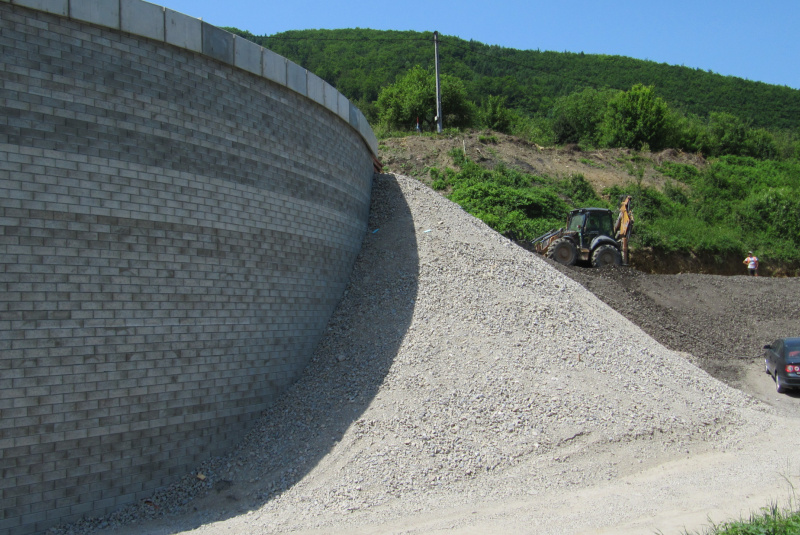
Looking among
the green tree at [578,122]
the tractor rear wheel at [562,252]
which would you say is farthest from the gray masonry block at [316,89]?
the green tree at [578,122]

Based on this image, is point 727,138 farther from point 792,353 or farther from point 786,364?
point 786,364

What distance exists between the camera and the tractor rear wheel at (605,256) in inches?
730

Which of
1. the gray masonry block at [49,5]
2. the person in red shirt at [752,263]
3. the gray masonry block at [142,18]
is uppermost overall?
the gray masonry block at [142,18]

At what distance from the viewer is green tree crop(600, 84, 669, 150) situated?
37188 millimetres

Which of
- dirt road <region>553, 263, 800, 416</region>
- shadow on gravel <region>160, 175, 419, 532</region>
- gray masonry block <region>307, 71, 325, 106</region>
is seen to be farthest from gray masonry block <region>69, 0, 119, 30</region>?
dirt road <region>553, 263, 800, 416</region>

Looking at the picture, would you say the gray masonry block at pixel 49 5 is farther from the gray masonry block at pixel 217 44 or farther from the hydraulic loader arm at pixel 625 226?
the hydraulic loader arm at pixel 625 226

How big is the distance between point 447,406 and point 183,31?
6.63m

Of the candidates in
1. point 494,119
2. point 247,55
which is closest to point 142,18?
point 247,55

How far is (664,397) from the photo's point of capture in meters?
10.1

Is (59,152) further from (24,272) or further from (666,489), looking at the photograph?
(666,489)

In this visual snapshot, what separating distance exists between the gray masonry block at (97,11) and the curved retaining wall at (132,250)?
14mm

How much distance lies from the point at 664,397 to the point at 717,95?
80430 mm

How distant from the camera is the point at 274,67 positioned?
946 centimetres

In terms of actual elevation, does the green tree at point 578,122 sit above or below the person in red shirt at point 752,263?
above
